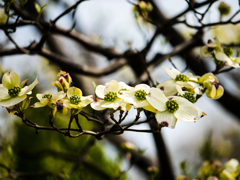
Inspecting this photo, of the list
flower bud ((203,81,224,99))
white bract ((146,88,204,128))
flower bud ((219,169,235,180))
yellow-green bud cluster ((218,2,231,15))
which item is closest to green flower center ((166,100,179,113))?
white bract ((146,88,204,128))

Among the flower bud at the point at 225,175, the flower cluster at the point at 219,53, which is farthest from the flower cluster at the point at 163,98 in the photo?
the flower bud at the point at 225,175

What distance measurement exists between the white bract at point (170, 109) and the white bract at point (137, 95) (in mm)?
19

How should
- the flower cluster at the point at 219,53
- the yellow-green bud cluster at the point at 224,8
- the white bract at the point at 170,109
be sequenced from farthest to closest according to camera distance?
1. the yellow-green bud cluster at the point at 224,8
2. the flower cluster at the point at 219,53
3. the white bract at the point at 170,109

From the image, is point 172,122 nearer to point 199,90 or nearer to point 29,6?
point 199,90

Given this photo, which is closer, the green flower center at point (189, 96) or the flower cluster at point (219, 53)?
the green flower center at point (189, 96)

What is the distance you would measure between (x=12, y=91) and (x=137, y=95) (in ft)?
0.87

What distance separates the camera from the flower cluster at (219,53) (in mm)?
562

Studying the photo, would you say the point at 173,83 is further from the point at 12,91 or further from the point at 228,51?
the point at 12,91

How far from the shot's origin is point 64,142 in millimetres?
1283

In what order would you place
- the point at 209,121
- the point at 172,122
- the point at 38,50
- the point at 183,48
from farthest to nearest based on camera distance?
the point at 209,121, the point at 183,48, the point at 38,50, the point at 172,122

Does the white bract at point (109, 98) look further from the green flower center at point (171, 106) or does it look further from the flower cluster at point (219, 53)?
the flower cluster at point (219, 53)

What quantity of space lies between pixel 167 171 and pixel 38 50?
111 centimetres

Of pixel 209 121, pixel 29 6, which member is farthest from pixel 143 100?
pixel 209 121

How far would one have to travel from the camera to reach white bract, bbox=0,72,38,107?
1.43 feet
